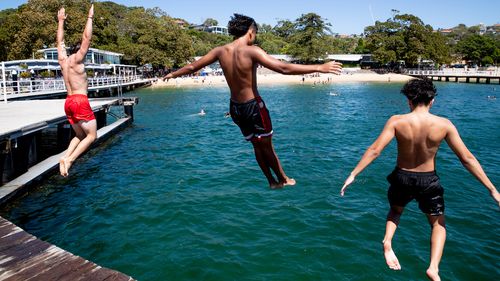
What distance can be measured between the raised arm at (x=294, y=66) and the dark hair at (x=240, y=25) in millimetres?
453

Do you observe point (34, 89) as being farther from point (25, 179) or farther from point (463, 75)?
point (463, 75)

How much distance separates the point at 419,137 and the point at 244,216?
9577 millimetres

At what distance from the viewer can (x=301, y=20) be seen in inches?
5089

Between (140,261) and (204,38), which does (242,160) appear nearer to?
(140,261)

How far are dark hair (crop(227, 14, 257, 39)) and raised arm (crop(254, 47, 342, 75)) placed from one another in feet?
1.49

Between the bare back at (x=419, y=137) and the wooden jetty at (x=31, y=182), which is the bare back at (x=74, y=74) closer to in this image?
the wooden jetty at (x=31, y=182)

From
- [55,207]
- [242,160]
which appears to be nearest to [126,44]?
[242,160]

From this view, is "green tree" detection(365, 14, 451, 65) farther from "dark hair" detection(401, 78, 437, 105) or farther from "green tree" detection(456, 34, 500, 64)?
"dark hair" detection(401, 78, 437, 105)

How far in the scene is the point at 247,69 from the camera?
4996mm

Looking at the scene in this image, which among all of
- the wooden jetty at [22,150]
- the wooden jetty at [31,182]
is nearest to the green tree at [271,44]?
the wooden jetty at [31,182]

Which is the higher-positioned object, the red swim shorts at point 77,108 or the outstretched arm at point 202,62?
the outstretched arm at point 202,62

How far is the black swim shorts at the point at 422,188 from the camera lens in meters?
5.27

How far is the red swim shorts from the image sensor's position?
24.5 ft

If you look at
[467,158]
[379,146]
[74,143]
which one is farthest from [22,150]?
[467,158]
